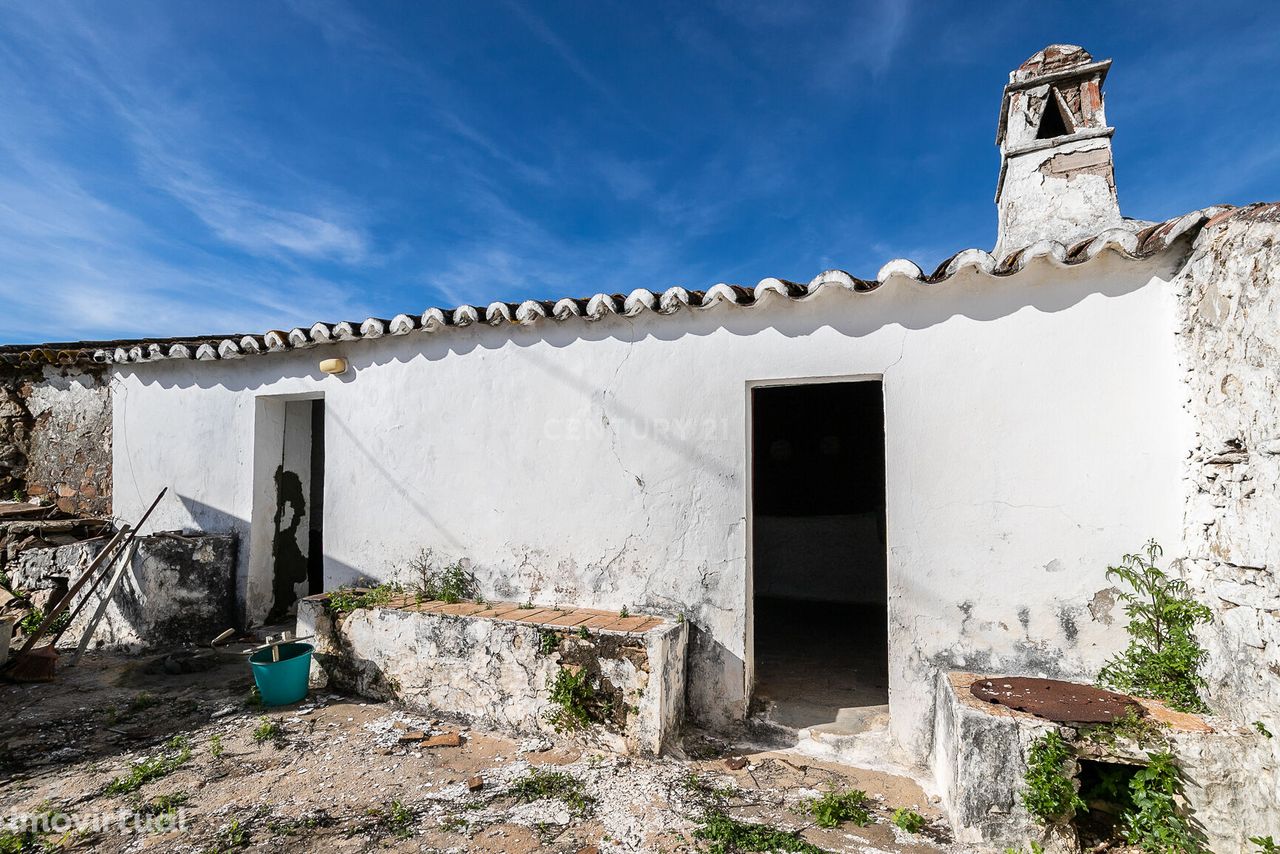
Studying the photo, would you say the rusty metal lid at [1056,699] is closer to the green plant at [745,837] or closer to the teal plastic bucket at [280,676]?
the green plant at [745,837]

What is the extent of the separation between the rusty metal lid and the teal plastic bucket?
5.09m

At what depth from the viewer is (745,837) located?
3160 mm

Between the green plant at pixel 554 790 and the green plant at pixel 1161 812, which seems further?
the green plant at pixel 554 790

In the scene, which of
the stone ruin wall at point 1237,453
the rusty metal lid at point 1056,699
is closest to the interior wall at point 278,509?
the rusty metal lid at point 1056,699

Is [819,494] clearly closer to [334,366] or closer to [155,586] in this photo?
[334,366]

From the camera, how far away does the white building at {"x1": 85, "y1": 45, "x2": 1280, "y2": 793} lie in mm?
3322

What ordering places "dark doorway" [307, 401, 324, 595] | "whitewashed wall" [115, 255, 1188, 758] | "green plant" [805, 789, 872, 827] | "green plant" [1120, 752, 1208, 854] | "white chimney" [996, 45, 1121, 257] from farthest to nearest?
"dark doorway" [307, 401, 324, 595]
"white chimney" [996, 45, 1121, 257]
"whitewashed wall" [115, 255, 1188, 758]
"green plant" [805, 789, 872, 827]
"green plant" [1120, 752, 1208, 854]

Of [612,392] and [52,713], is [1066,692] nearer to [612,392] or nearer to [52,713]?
[612,392]

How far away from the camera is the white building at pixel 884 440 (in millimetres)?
3322

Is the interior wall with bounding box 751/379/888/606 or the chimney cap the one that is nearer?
the chimney cap

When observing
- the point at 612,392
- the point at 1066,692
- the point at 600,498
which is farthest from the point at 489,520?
the point at 1066,692

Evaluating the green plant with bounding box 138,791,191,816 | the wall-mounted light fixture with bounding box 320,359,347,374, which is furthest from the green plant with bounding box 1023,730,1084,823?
the wall-mounted light fixture with bounding box 320,359,347,374

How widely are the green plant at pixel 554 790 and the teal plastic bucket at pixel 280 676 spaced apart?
7.88ft

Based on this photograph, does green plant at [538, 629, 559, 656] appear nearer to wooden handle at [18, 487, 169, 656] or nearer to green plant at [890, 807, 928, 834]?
green plant at [890, 807, 928, 834]
